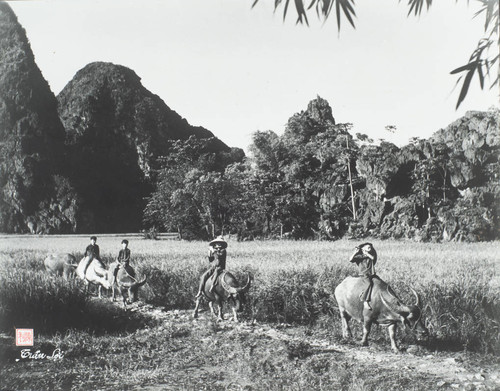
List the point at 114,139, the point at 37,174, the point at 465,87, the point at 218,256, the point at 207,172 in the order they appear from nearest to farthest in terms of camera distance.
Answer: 1. the point at 465,87
2. the point at 218,256
3. the point at 207,172
4. the point at 37,174
5. the point at 114,139

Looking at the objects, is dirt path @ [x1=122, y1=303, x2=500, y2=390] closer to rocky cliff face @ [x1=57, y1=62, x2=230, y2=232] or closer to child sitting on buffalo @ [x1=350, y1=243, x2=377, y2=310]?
child sitting on buffalo @ [x1=350, y1=243, x2=377, y2=310]

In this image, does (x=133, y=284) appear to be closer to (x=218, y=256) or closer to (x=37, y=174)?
(x=218, y=256)

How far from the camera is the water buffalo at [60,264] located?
1280 cm

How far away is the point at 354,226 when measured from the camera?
23.4 metres

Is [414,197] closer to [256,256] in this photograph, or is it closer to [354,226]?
[354,226]

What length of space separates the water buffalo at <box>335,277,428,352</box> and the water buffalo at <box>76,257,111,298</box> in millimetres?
6421

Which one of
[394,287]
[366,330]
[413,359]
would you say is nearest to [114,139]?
[394,287]

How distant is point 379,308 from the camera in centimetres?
628

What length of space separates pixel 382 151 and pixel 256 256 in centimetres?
1570

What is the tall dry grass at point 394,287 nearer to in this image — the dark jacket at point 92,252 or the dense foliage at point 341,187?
the dark jacket at point 92,252
